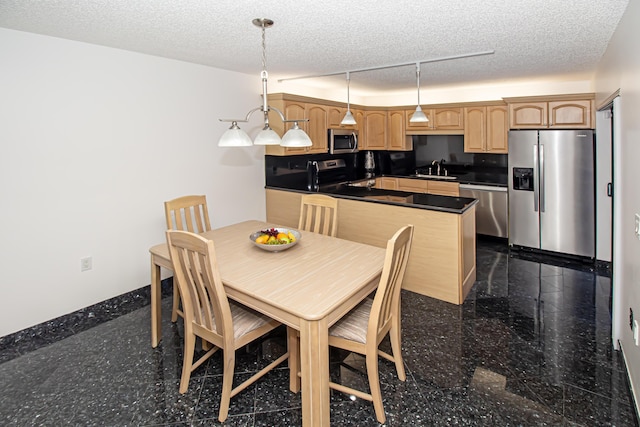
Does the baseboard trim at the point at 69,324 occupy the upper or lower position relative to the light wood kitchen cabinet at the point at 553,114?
lower

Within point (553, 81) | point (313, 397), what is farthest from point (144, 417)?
point (553, 81)

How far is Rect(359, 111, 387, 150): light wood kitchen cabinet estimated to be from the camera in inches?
242

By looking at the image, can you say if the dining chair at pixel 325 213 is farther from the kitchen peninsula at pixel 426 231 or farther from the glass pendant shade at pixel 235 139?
the glass pendant shade at pixel 235 139

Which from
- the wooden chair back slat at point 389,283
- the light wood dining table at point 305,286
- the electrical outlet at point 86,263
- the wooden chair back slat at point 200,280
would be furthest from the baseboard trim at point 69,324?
the wooden chair back slat at point 389,283

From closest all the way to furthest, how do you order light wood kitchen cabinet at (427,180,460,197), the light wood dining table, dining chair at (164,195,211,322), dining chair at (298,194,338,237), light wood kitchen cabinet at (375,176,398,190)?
1. the light wood dining table
2. dining chair at (164,195,211,322)
3. dining chair at (298,194,338,237)
4. light wood kitchen cabinet at (427,180,460,197)
5. light wood kitchen cabinet at (375,176,398,190)

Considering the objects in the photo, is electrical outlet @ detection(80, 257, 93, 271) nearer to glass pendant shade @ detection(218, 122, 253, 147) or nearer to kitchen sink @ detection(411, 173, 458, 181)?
glass pendant shade @ detection(218, 122, 253, 147)

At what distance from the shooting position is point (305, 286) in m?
2.03

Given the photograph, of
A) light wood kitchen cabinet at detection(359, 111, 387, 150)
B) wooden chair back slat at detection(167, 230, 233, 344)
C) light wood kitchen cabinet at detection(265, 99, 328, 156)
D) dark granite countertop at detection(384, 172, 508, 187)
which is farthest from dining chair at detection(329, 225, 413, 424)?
light wood kitchen cabinet at detection(359, 111, 387, 150)

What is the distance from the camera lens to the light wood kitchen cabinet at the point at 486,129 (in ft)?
17.0

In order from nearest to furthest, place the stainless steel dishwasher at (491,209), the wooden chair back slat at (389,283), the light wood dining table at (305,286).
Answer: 1. the light wood dining table at (305,286)
2. the wooden chair back slat at (389,283)
3. the stainless steel dishwasher at (491,209)

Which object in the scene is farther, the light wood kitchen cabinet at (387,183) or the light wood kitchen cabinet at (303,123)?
the light wood kitchen cabinet at (387,183)

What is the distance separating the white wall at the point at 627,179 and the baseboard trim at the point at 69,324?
3.69 metres

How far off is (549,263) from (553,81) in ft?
7.81

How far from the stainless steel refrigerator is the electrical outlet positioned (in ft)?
15.7
